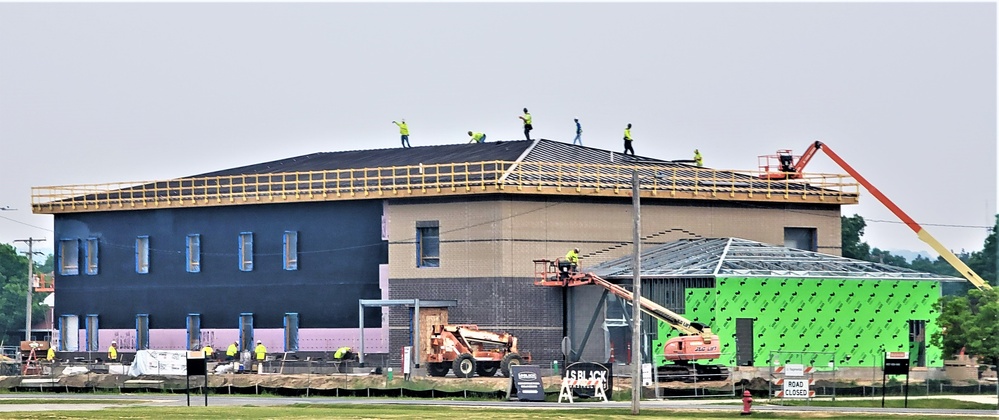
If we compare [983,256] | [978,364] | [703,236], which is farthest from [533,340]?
[983,256]

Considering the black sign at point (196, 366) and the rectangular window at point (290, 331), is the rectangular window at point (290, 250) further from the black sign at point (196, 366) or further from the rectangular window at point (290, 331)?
the black sign at point (196, 366)

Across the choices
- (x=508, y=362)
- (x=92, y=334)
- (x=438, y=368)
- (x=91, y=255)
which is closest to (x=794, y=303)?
(x=508, y=362)

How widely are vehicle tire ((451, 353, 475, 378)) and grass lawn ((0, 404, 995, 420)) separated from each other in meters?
14.1

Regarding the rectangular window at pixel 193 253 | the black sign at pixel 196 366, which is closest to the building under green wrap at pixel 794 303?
the black sign at pixel 196 366

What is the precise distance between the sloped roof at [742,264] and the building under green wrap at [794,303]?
2.8 inches

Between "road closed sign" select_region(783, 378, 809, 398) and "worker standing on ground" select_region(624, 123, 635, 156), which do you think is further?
"worker standing on ground" select_region(624, 123, 635, 156)

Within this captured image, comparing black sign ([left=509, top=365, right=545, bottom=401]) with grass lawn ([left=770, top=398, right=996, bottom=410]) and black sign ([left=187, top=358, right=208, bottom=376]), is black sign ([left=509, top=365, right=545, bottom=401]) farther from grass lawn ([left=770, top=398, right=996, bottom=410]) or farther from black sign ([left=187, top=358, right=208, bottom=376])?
black sign ([left=187, top=358, right=208, bottom=376])

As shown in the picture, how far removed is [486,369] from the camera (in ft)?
244

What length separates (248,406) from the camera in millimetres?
60000

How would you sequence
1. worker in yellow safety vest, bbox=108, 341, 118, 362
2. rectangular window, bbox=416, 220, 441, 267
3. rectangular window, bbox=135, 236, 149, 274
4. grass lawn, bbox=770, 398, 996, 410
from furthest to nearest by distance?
rectangular window, bbox=135, 236, 149, 274, worker in yellow safety vest, bbox=108, 341, 118, 362, rectangular window, bbox=416, 220, 441, 267, grass lawn, bbox=770, 398, 996, 410

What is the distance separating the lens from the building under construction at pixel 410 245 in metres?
78.1

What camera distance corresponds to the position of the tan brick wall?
259 ft

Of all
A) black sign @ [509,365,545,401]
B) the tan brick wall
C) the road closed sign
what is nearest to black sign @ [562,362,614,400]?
black sign @ [509,365,545,401]

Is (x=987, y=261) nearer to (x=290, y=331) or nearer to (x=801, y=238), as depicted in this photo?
(x=801, y=238)
